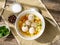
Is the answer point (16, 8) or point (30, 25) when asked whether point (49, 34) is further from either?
point (16, 8)

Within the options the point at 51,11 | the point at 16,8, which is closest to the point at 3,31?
the point at 16,8

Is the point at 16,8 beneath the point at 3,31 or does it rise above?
above

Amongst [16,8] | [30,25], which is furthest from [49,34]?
[16,8]

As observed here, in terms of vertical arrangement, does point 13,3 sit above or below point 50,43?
above

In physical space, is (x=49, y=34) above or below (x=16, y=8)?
below

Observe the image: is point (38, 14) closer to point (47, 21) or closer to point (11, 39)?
point (47, 21)

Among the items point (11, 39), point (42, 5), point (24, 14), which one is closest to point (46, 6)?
point (42, 5)

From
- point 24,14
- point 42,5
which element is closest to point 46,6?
point 42,5

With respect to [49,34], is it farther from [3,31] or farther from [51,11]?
[3,31]
